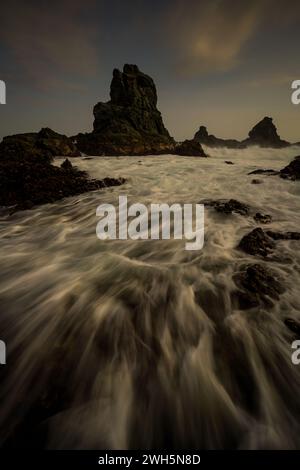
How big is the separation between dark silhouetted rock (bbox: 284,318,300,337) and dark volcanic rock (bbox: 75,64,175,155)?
2277 centimetres

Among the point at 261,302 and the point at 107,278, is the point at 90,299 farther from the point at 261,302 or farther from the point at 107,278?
the point at 261,302

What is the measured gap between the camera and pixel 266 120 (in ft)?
225

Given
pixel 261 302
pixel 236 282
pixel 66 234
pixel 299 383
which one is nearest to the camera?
pixel 299 383

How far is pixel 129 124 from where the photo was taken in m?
31.9

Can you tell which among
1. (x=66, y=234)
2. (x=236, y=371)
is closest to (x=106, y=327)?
(x=236, y=371)

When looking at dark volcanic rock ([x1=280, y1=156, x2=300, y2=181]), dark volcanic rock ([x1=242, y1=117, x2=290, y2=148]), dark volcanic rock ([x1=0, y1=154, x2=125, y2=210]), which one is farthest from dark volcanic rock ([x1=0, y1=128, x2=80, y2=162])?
dark volcanic rock ([x1=242, y1=117, x2=290, y2=148])

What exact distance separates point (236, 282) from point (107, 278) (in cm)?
204

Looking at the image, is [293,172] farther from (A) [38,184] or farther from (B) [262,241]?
(A) [38,184]

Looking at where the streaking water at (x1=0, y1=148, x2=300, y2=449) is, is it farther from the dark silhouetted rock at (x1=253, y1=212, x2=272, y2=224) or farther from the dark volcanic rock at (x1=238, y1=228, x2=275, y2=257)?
the dark silhouetted rock at (x1=253, y1=212, x2=272, y2=224)

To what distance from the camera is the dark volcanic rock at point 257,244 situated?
455 centimetres

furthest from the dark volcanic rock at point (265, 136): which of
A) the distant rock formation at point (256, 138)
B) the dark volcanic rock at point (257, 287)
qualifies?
the dark volcanic rock at point (257, 287)

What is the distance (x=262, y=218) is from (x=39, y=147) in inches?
633

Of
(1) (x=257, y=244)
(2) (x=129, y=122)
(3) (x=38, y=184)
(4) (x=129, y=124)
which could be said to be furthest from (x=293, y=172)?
(2) (x=129, y=122)

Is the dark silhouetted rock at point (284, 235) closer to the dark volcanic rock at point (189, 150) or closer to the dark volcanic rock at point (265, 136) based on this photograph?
the dark volcanic rock at point (189, 150)
